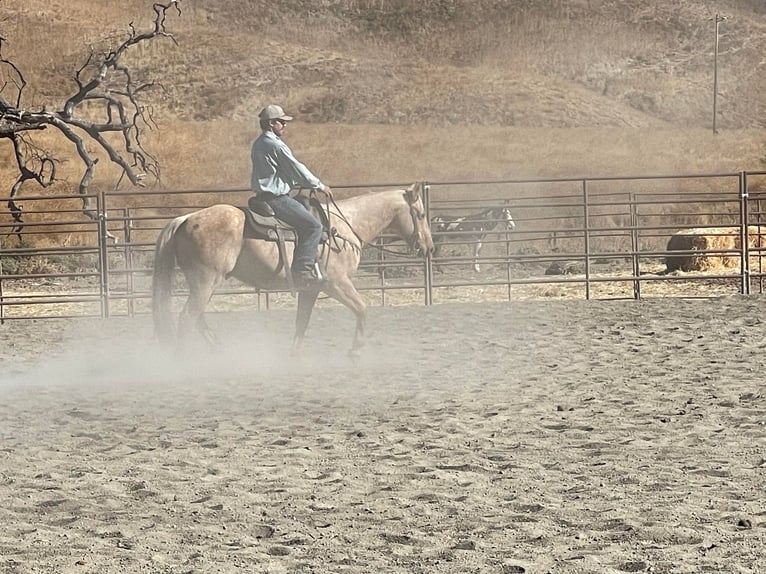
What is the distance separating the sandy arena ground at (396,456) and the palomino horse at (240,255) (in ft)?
1.30

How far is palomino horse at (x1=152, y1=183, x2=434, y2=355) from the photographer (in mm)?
8781

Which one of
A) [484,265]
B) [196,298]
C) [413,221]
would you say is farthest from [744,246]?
[196,298]

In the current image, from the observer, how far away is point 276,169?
28.5ft

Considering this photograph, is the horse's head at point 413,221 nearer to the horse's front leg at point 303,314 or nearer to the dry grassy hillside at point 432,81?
the horse's front leg at point 303,314

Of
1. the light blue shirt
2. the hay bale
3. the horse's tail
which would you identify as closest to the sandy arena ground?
the horse's tail

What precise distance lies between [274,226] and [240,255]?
12.8 inches

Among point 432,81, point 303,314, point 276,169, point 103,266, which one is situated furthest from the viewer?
point 432,81

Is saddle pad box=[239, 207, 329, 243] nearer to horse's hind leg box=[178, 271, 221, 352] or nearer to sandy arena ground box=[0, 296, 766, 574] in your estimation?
horse's hind leg box=[178, 271, 221, 352]

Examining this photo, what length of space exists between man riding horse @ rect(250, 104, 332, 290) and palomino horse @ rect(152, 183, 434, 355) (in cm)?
16

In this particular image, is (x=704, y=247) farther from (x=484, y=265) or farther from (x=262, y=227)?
(x=262, y=227)

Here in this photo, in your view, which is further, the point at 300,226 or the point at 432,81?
the point at 432,81

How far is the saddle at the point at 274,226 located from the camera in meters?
8.84

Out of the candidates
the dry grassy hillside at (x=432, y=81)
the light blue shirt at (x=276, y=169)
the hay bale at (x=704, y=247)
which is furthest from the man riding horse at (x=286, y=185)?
the dry grassy hillside at (x=432, y=81)

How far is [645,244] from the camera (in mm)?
23844
